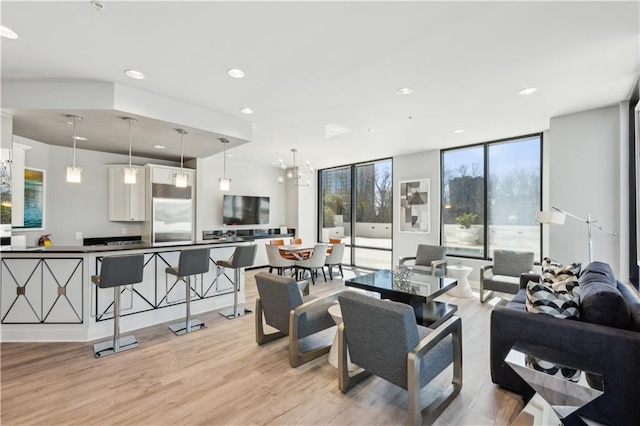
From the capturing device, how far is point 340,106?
3799 millimetres

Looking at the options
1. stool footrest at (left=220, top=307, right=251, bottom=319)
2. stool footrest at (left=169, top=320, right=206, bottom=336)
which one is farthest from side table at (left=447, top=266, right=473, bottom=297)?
stool footrest at (left=169, top=320, right=206, bottom=336)

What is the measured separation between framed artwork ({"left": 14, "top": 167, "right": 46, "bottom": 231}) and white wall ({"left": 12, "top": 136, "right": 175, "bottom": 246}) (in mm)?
85

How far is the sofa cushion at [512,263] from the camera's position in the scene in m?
4.62

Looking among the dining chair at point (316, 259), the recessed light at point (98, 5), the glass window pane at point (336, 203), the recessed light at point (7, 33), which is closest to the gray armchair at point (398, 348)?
the recessed light at point (98, 5)

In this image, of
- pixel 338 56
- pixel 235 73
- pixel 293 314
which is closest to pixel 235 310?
pixel 293 314

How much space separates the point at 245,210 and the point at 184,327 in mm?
4269

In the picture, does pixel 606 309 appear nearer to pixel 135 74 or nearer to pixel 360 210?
pixel 135 74

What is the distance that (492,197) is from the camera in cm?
559

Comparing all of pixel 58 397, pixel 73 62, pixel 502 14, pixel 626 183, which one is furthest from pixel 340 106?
pixel 58 397

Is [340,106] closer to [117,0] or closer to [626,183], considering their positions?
[117,0]

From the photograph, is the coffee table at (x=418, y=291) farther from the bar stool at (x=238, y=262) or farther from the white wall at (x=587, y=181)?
the white wall at (x=587, y=181)

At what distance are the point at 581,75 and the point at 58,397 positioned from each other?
18.5 feet

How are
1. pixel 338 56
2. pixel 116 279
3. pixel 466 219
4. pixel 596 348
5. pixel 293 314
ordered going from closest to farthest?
pixel 596 348
pixel 338 56
pixel 293 314
pixel 116 279
pixel 466 219

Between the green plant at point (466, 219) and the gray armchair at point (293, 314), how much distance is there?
3.92 m
